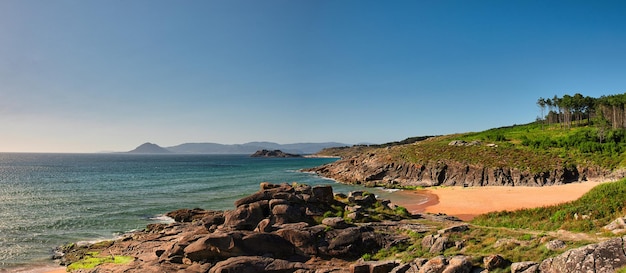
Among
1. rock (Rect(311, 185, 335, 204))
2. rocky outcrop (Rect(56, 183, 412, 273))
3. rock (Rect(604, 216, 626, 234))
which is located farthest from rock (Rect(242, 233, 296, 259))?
rock (Rect(604, 216, 626, 234))

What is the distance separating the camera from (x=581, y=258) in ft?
46.1

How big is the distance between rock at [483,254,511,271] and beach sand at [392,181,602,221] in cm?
2860

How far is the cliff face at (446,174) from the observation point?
68.9 metres

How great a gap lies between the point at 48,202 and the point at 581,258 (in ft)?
246

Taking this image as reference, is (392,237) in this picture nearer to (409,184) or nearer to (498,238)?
(498,238)

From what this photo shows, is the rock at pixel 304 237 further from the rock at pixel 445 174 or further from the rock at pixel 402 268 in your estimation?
the rock at pixel 445 174

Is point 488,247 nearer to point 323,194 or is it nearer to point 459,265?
point 459,265

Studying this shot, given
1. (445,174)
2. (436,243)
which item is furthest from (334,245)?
(445,174)

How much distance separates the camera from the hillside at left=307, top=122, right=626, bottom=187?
69.2m

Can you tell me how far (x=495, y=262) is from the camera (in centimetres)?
1661

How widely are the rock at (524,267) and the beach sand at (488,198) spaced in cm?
2924

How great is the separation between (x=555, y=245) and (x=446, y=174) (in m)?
67.0

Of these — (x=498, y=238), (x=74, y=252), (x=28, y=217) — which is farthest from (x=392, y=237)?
(x=28, y=217)

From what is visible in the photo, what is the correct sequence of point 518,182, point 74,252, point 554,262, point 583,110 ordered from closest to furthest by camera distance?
point 554,262, point 74,252, point 518,182, point 583,110
